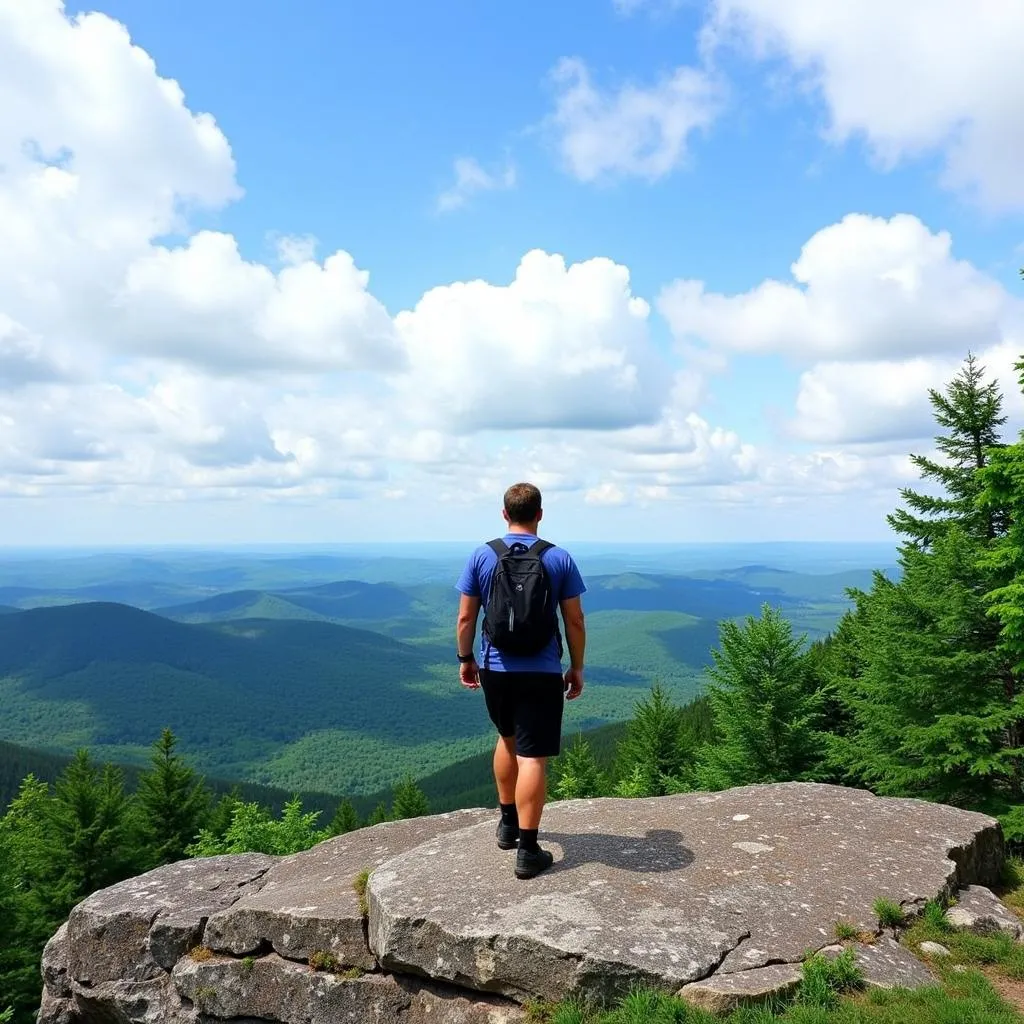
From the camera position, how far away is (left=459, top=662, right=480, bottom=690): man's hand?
6759 millimetres

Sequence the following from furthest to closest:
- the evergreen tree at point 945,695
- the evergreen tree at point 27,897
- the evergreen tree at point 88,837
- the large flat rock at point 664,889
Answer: the evergreen tree at point 88,837 < the evergreen tree at point 27,897 < the evergreen tree at point 945,695 < the large flat rock at point 664,889

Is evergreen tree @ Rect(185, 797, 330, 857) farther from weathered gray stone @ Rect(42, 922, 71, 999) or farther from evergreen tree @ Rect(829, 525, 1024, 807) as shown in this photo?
evergreen tree @ Rect(829, 525, 1024, 807)

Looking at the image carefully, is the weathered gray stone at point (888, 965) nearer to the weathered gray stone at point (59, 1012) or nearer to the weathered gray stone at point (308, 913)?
the weathered gray stone at point (308, 913)

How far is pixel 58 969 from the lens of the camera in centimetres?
976

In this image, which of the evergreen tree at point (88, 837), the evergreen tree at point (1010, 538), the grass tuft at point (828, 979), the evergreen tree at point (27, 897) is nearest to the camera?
the grass tuft at point (828, 979)

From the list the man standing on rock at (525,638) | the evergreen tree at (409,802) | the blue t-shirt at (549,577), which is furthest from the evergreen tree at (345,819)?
the blue t-shirt at (549,577)

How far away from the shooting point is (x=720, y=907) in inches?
243

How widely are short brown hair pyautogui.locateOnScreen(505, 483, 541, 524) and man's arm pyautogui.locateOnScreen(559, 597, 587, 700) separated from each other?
3.10 ft

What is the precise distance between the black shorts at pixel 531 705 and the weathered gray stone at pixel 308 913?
3000 mm

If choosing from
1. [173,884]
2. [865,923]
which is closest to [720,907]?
[865,923]

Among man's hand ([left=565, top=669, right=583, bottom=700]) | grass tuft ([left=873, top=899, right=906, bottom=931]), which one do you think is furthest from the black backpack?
grass tuft ([left=873, top=899, right=906, bottom=931])

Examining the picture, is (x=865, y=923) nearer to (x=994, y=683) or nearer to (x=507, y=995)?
(x=507, y=995)

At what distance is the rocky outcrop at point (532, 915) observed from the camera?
560 cm

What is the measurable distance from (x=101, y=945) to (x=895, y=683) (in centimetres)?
1671
